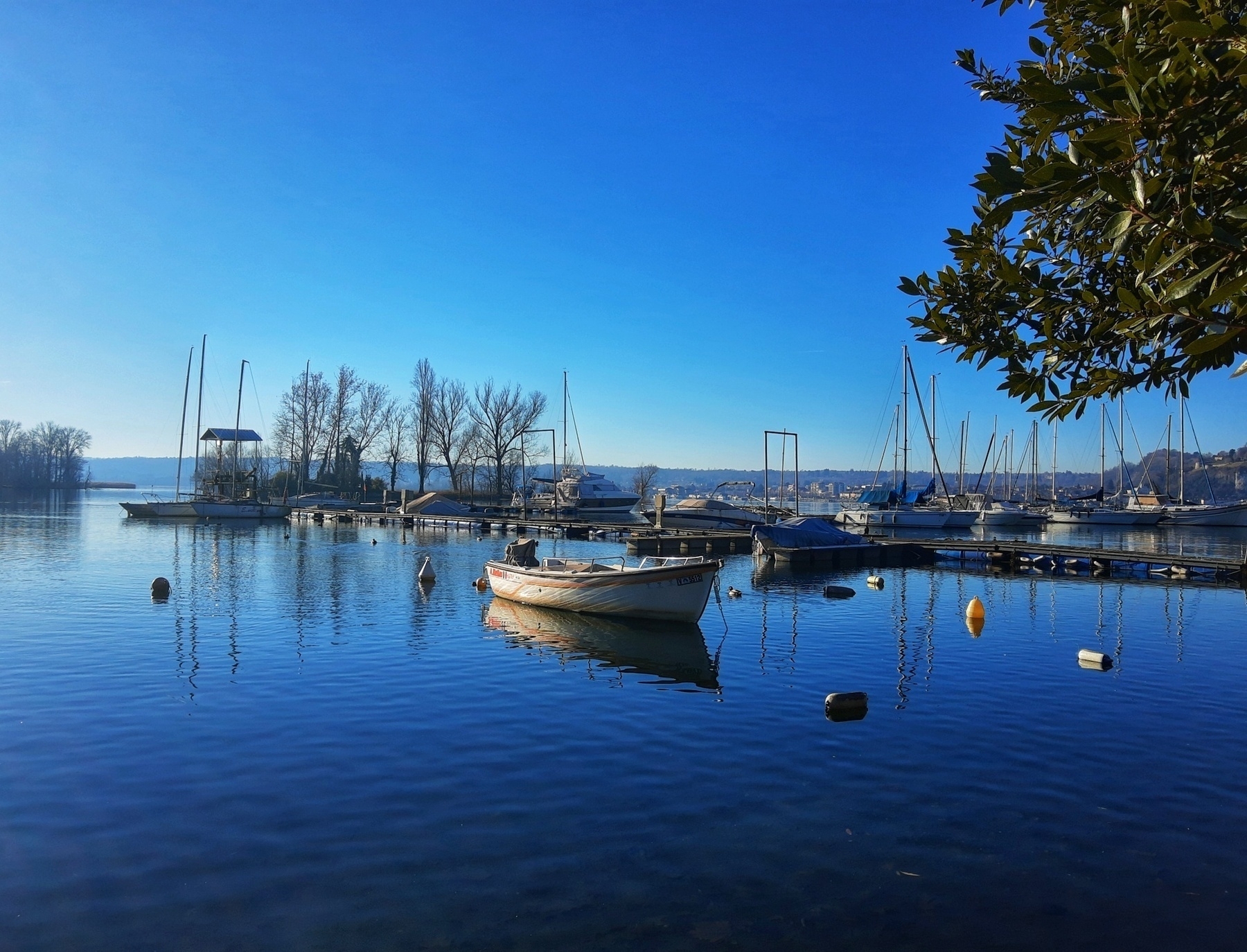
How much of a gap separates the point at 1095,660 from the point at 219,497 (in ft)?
235

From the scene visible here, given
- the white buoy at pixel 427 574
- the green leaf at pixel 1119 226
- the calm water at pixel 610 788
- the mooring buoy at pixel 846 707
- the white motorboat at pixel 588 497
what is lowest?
the calm water at pixel 610 788

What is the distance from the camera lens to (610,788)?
10883 mm

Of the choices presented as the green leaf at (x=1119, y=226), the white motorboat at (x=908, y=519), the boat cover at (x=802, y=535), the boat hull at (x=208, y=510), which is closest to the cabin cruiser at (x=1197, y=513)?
the white motorboat at (x=908, y=519)

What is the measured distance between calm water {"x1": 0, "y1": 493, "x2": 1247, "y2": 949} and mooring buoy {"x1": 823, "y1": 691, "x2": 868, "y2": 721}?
0.27 m

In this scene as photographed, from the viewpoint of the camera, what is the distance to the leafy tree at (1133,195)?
14.7 feet

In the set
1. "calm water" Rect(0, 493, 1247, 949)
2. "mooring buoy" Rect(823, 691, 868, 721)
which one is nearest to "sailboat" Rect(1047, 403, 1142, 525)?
"calm water" Rect(0, 493, 1247, 949)

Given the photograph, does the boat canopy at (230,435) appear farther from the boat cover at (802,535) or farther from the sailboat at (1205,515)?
the sailboat at (1205,515)

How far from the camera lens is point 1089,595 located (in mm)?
31500

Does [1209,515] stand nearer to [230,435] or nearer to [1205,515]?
[1205,515]

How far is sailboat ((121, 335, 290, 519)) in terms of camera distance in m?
70.9

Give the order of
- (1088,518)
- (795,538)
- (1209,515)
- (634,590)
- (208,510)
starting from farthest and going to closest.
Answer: (1088,518), (1209,515), (208,510), (795,538), (634,590)

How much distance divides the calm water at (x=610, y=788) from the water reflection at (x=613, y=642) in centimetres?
17

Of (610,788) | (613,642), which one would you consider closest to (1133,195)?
(610,788)

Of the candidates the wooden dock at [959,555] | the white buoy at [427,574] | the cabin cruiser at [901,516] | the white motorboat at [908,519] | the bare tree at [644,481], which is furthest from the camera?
the bare tree at [644,481]
